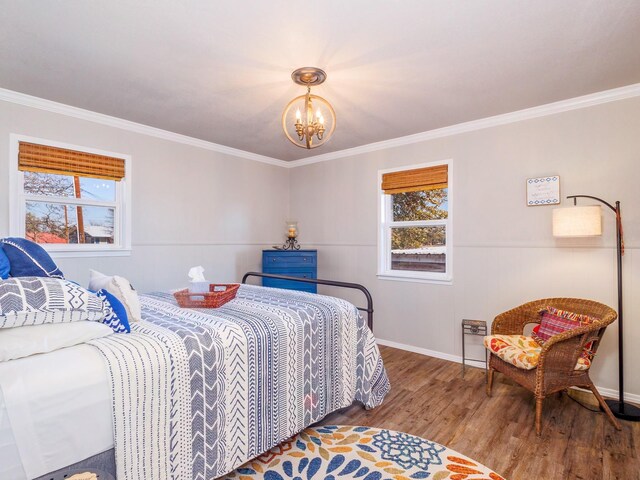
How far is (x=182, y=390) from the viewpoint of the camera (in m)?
1.53

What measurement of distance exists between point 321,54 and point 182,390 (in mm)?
2030

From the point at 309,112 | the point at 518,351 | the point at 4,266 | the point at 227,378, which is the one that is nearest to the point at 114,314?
the point at 227,378

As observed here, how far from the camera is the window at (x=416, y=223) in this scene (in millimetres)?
3729

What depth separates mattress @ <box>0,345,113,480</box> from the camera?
44.6 inches

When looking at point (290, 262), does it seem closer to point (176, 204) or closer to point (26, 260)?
point (176, 204)

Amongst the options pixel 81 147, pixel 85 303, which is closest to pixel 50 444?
pixel 85 303

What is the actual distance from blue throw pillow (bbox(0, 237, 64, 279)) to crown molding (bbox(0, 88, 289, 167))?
1.45 metres

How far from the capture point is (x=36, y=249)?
7.02 feet

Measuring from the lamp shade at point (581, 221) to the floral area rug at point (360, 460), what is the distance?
1794 mm

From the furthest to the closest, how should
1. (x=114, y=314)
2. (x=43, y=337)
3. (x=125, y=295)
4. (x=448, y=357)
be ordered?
1. (x=448, y=357)
2. (x=125, y=295)
3. (x=114, y=314)
4. (x=43, y=337)

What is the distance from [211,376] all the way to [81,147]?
2677 millimetres

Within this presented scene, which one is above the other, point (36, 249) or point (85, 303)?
point (36, 249)

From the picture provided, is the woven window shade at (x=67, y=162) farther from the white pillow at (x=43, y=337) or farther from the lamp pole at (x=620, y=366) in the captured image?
the lamp pole at (x=620, y=366)

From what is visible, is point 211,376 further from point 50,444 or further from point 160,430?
point 50,444
